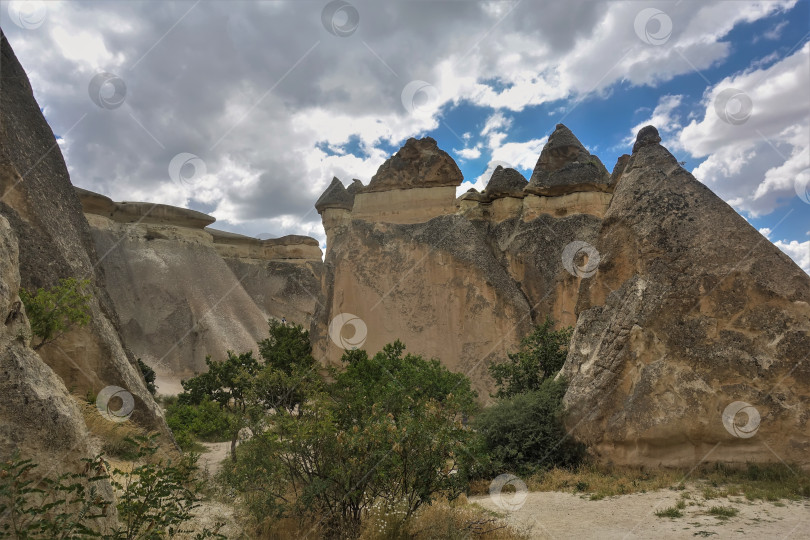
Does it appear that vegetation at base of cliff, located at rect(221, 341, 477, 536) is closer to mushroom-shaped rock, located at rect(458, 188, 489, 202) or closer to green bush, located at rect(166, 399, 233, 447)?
green bush, located at rect(166, 399, 233, 447)

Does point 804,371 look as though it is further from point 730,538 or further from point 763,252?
point 730,538

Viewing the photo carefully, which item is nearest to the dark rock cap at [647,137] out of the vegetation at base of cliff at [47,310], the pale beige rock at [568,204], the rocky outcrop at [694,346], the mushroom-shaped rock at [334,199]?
the rocky outcrop at [694,346]

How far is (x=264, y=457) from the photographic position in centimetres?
605

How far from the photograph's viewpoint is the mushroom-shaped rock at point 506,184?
18906mm

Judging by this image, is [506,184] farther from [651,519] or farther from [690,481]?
[651,519]

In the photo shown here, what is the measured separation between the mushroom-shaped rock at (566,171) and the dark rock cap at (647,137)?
275 inches

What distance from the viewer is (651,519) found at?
247 inches

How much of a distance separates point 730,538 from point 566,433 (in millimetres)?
3811

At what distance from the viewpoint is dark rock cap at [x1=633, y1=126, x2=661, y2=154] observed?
1066 centimetres

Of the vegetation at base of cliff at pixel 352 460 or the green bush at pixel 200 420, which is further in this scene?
the green bush at pixel 200 420
